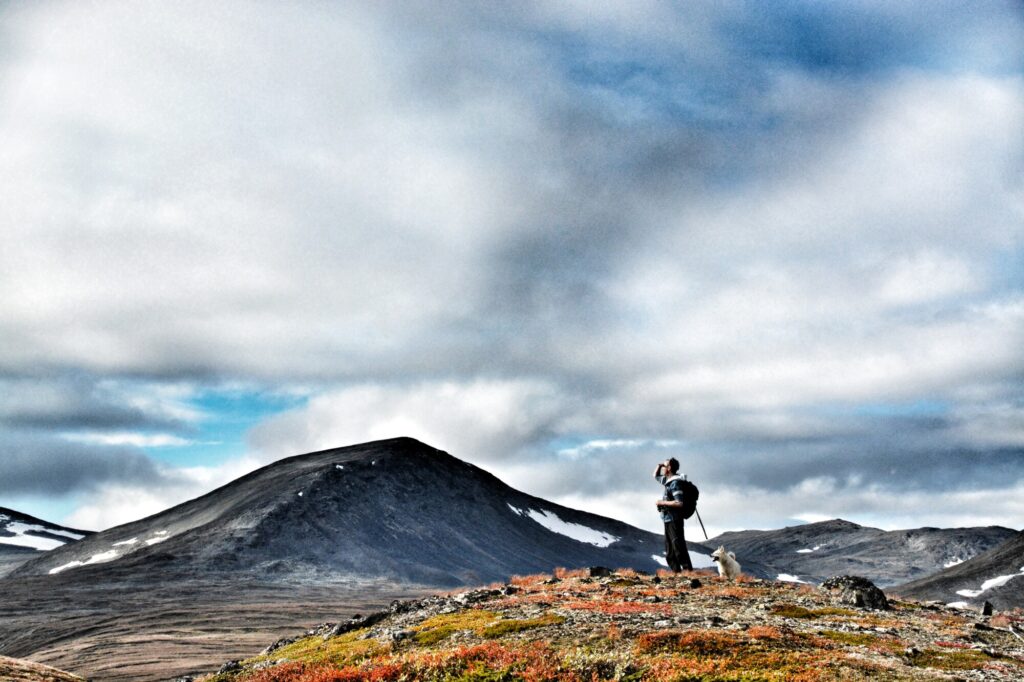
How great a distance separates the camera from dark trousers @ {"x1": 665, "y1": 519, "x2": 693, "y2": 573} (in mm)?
25516

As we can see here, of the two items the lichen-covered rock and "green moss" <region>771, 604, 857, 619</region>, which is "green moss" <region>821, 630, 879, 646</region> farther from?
the lichen-covered rock

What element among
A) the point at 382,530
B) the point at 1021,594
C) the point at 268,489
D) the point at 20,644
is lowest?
the point at 1021,594

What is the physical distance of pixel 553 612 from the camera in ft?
63.9

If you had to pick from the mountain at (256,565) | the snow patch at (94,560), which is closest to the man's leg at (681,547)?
the mountain at (256,565)

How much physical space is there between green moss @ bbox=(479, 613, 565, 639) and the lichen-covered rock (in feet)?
30.4

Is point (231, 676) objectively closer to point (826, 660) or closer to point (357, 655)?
point (357, 655)

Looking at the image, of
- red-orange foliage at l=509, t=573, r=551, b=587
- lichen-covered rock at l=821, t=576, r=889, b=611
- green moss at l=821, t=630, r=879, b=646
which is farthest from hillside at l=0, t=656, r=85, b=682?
lichen-covered rock at l=821, t=576, r=889, b=611

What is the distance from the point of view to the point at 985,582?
138 m

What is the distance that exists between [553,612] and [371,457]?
595 ft

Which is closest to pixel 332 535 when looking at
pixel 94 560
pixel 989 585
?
pixel 94 560

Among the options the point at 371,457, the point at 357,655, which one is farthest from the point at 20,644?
the point at 371,457

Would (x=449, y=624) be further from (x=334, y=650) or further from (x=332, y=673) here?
(x=332, y=673)

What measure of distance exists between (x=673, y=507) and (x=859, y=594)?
570cm

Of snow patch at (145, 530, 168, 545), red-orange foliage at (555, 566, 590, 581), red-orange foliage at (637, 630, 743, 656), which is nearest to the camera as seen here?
red-orange foliage at (637, 630, 743, 656)
